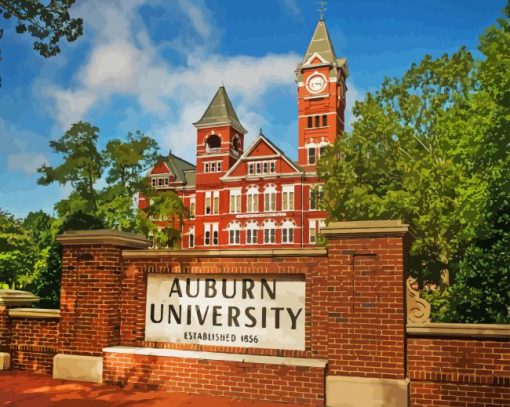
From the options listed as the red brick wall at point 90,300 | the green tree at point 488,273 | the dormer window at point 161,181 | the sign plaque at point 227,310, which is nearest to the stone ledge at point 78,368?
the red brick wall at point 90,300

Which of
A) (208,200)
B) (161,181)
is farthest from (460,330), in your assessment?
(161,181)

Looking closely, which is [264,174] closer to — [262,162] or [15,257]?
[262,162]

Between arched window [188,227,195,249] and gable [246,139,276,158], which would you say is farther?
arched window [188,227,195,249]

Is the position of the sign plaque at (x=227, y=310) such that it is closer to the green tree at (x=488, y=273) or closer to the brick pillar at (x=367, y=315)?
the brick pillar at (x=367, y=315)

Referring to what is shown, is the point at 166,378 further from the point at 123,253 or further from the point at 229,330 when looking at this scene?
the point at 123,253

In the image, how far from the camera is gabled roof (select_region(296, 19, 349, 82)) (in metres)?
55.5

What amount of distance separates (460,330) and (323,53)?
52558mm

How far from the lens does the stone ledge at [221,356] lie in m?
8.08

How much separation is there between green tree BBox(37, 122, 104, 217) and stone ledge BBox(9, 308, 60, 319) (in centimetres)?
2512

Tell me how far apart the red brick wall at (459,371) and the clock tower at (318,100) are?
149 feet

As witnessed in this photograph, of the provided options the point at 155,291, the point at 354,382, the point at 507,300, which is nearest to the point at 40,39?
the point at 155,291

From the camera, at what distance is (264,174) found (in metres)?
52.7

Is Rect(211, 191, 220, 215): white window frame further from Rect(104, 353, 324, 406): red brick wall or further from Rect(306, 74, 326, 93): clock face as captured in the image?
Rect(104, 353, 324, 406): red brick wall

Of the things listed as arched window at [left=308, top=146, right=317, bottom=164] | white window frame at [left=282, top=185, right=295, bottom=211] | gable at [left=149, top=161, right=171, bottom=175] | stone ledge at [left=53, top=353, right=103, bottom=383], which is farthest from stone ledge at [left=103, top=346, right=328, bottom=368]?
gable at [left=149, top=161, right=171, bottom=175]
